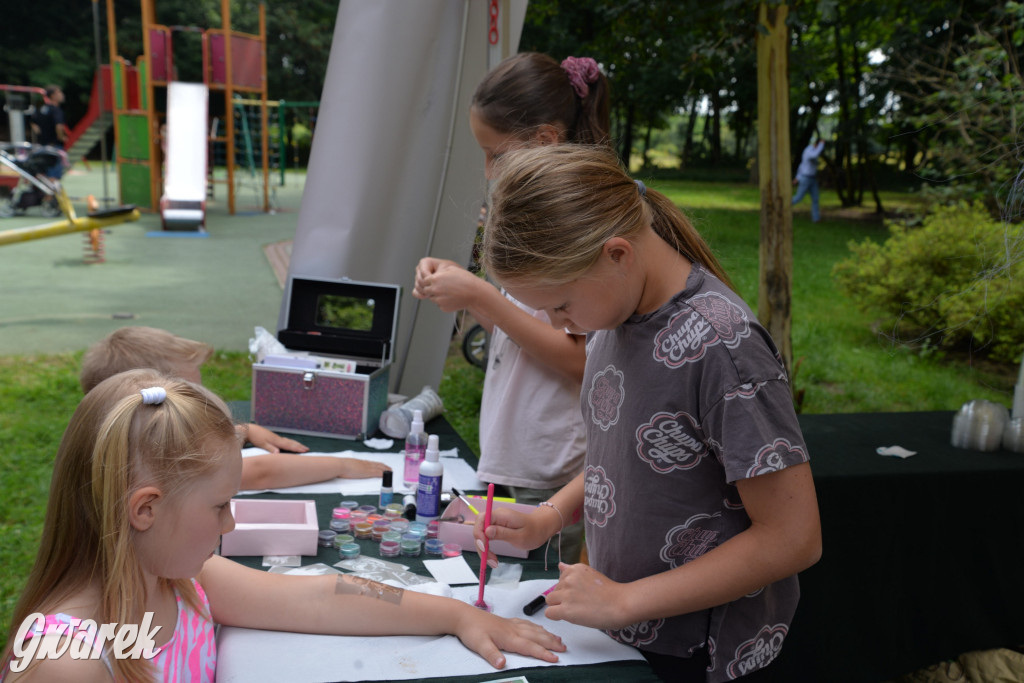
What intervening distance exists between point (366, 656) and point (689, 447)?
25.4 inches

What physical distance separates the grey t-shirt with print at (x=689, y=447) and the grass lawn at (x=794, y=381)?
36 centimetres

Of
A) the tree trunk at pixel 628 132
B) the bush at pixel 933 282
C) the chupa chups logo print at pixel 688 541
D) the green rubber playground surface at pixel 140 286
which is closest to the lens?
the chupa chups logo print at pixel 688 541

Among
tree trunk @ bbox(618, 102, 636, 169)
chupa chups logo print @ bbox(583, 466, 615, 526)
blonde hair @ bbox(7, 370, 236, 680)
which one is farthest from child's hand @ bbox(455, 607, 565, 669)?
tree trunk @ bbox(618, 102, 636, 169)

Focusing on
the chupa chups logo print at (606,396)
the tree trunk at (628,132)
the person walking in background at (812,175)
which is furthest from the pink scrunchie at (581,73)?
the person walking in background at (812,175)

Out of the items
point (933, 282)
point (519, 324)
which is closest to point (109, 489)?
point (519, 324)

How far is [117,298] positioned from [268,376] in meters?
5.80

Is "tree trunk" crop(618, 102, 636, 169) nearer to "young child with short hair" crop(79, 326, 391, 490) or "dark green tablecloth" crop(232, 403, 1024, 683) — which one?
"dark green tablecloth" crop(232, 403, 1024, 683)

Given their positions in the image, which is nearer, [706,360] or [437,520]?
[706,360]

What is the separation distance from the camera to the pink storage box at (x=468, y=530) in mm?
1727

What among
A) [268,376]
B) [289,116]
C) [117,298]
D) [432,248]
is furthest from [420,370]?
[289,116]

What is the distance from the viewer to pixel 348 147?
10.3 ft

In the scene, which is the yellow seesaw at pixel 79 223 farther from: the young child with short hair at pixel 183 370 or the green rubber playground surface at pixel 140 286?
the young child with short hair at pixel 183 370

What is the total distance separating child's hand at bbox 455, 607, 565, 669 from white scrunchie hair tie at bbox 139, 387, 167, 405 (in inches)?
24.9

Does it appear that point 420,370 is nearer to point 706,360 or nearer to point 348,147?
point 348,147
